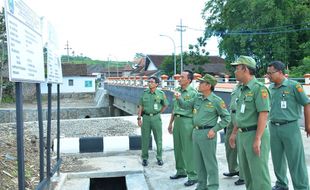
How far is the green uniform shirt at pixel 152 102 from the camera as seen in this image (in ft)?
20.8

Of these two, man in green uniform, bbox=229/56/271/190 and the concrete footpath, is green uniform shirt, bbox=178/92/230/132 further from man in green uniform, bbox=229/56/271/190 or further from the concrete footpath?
the concrete footpath

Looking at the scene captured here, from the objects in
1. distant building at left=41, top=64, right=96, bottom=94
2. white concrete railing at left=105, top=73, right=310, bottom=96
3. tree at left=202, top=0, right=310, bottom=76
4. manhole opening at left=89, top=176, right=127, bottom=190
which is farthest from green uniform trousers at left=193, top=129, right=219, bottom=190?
distant building at left=41, top=64, right=96, bottom=94

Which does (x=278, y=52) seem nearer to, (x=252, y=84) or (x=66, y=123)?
(x=66, y=123)

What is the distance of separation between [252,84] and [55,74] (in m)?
2.79

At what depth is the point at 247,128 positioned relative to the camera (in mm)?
3807

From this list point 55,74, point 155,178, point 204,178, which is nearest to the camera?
point 204,178

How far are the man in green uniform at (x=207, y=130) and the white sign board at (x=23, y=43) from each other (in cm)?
198

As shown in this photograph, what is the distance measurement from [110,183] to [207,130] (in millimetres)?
2704

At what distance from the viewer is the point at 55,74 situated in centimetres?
516

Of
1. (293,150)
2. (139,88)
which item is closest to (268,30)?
(139,88)

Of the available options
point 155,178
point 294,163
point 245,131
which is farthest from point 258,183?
point 155,178

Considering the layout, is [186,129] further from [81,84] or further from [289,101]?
[81,84]

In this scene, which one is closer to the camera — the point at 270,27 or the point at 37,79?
the point at 37,79

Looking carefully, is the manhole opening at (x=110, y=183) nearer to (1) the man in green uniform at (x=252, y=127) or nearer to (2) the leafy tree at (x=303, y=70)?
(1) the man in green uniform at (x=252, y=127)
